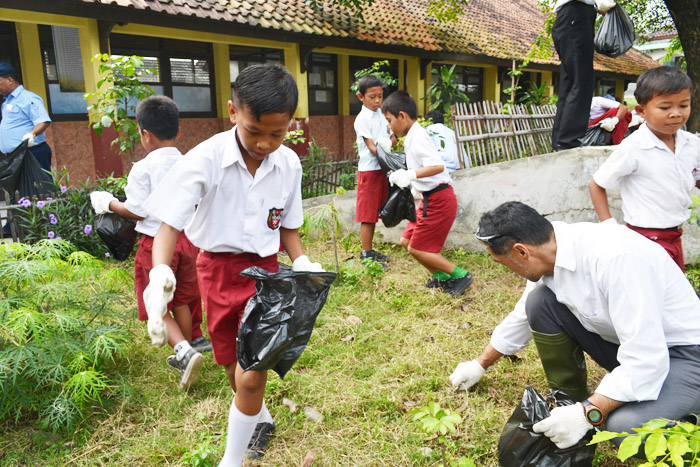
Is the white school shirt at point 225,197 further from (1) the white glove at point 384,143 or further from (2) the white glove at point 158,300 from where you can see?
(1) the white glove at point 384,143

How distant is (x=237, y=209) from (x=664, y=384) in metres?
1.75

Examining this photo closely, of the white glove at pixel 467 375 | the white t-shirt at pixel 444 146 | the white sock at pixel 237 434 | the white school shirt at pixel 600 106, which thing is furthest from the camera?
the white school shirt at pixel 600 106

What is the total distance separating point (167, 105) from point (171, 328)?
135 centimetres

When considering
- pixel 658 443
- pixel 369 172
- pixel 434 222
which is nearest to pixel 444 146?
pixel 369 172

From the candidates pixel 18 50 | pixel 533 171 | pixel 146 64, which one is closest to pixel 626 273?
pixel 533 171

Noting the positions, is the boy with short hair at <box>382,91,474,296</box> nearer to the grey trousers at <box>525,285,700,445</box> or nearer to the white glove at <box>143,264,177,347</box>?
the grey trousers at <box>525,285,700,445</box>

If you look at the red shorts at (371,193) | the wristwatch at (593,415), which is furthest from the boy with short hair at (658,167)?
the red shorts at (371,193)

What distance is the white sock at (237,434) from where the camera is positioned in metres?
2.04

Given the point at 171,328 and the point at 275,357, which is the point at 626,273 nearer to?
the point at 275,357

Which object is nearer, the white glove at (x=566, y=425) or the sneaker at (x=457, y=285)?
the white glove at (x=566, y=425)

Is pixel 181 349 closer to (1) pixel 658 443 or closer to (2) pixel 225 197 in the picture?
(2) pixel 225 197

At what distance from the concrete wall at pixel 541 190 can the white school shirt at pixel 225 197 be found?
3.32 metres

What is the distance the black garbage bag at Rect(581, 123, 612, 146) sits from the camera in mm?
4941

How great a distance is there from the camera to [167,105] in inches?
123
